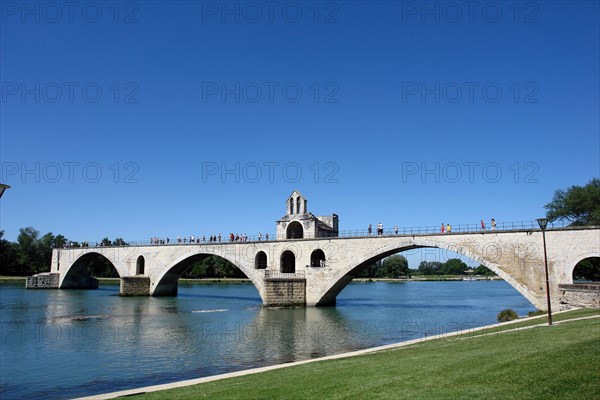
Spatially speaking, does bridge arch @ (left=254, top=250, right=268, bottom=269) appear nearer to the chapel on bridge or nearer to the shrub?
the chapel on bridge

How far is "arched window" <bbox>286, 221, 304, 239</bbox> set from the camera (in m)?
47.0

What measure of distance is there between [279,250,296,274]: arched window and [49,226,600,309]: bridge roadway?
3.8 inches

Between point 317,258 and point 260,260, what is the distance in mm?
6415

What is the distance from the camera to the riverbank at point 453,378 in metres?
7.10

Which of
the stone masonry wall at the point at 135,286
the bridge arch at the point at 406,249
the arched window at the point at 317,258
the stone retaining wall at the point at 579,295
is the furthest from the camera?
the stone masonry wall at the point at 135,286

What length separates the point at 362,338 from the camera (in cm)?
2439

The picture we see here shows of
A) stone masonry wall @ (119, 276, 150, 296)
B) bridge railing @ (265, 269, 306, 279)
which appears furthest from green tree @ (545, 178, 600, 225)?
stone masonry wall @ (119, 276, 150, 296)

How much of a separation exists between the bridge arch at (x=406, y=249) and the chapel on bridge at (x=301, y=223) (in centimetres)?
552

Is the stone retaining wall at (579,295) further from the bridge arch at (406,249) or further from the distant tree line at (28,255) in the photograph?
the distant tree line at (28,255)

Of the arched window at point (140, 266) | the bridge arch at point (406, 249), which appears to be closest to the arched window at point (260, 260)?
the bridge arch at point (406, 249)

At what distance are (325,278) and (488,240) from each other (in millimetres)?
14113

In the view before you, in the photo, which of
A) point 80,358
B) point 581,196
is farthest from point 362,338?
point 581,196

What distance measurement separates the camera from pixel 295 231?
47875 millimetres

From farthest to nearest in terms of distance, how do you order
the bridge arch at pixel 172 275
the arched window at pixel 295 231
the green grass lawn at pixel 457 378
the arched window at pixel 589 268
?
1. the bridge arch at pixel 172 275
2. the arched window at pixel 589 268
3. the arched window at pixel 295 231
4. the green grass lawn at pixel 457 378
